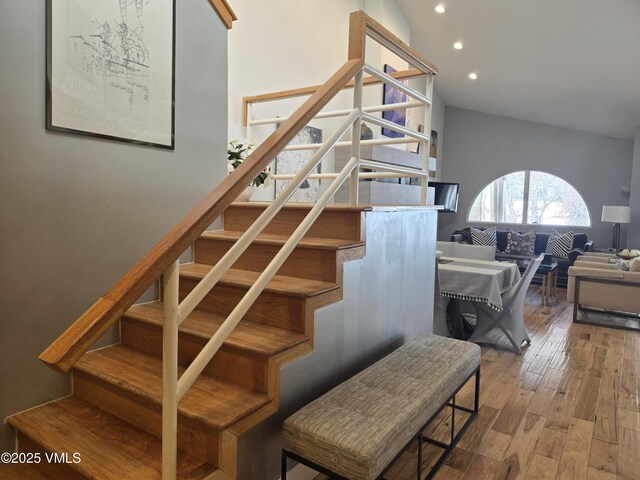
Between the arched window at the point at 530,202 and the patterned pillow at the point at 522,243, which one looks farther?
the arched window at the point at 530,202

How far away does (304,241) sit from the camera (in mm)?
2242

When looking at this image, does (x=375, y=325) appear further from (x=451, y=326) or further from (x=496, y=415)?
(x=451, y=326)

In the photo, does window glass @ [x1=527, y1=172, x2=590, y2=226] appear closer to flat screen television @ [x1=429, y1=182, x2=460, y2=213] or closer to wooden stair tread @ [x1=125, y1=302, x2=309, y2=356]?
flat screen television @ [x1=429, y1=182, x2=460, y2=213]

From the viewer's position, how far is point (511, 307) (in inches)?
157

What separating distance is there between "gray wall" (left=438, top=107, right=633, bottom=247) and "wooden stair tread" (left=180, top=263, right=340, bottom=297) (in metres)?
7.95

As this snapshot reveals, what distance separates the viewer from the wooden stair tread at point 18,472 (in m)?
1.66

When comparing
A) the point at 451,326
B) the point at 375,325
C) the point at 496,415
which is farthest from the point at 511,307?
the point at 375,325

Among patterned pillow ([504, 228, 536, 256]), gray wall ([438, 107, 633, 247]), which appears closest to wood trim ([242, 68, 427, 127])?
patterned pillow ([504, 228, 536, 256])

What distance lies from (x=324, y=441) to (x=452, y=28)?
6182 mm

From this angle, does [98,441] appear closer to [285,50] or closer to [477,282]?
[477,282]

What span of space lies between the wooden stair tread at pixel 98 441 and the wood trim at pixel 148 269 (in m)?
0.67

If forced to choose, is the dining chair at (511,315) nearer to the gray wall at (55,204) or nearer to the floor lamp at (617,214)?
the gray wall at (55,204)

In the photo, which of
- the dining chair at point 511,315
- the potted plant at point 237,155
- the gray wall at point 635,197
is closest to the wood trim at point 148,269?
the potted plant at point 237,155

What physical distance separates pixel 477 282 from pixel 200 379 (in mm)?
2793
